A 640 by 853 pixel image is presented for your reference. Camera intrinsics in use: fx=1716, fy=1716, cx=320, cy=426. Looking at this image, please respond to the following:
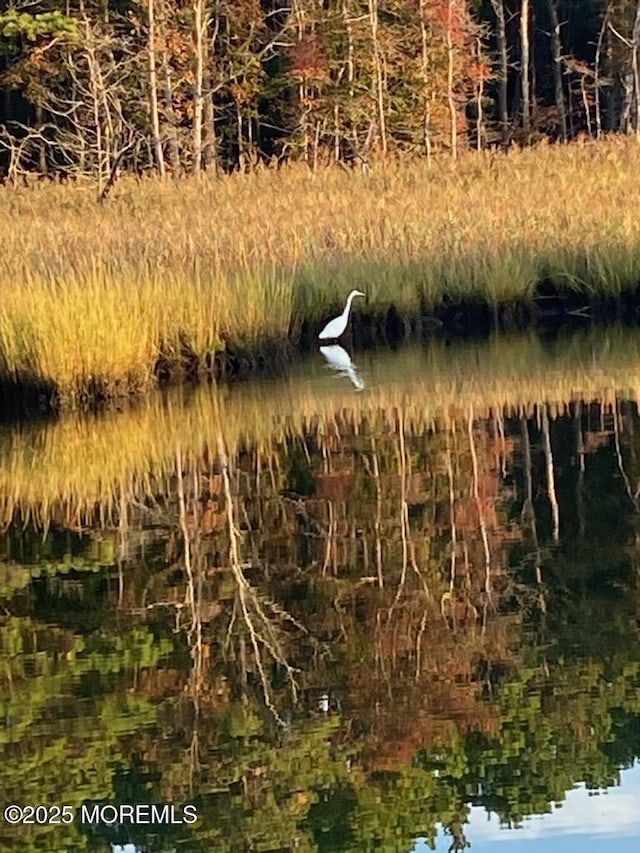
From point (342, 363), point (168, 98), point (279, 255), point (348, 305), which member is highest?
point (168, 98)

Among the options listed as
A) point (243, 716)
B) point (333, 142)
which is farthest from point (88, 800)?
point (333, 142)

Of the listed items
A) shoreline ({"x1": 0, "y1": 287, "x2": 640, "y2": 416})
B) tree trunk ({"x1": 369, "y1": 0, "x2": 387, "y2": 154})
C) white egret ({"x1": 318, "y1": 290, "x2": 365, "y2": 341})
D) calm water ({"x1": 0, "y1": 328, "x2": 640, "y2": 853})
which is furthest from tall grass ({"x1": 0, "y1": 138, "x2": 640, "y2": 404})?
tree trunk ({"x1": 369, "y1": 0, "x2": 387, "y2": 154})

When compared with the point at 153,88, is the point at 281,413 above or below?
below

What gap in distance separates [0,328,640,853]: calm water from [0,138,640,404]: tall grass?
1906mm

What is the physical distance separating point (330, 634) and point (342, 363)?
6.49 m

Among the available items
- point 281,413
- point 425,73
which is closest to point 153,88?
point 425,73

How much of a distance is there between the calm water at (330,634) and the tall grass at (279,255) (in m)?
1.91

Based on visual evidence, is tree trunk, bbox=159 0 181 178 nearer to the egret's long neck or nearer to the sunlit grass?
the egret's long neck

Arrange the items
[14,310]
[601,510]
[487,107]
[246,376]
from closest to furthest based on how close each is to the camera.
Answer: [601,510] < [14,310] < [246,376] < [487,107]

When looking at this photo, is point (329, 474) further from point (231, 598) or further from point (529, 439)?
point (231, 598)

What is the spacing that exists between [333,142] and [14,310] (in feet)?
72.5

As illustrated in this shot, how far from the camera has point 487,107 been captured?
143 feet

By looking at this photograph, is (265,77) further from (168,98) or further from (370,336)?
(370,336)

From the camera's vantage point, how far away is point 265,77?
3262cm
